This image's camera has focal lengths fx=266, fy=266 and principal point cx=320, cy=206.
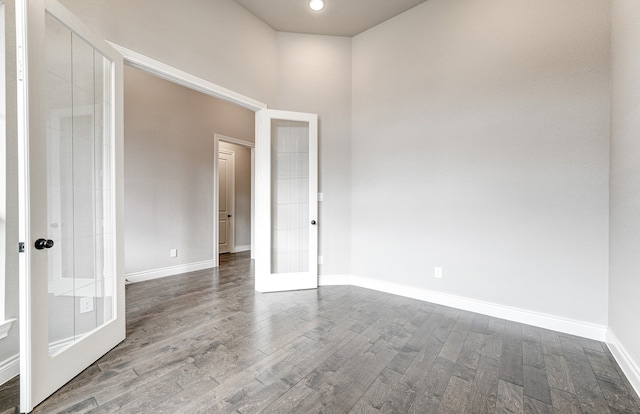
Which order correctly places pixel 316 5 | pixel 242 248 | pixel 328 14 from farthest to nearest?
pixel 242 248
pixel 328 14
pixel 316 5

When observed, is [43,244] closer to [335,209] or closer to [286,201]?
[286,201]

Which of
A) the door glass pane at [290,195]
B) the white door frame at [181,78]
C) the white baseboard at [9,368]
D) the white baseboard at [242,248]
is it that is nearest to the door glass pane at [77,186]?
the white door frame at [181,78]

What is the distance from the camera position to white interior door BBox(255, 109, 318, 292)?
3365mm

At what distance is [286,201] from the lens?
357 cm

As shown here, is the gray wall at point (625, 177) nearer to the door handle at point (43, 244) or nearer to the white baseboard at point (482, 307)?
the white baseboard at point (482, 307)

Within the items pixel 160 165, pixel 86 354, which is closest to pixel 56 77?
pixel 86 354

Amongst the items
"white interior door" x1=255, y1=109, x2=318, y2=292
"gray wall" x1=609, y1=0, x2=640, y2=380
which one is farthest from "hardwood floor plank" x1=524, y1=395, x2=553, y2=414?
"white interior door" x1=255, y1=109, x2=318, y2=292

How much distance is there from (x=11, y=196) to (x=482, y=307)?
3.89 m

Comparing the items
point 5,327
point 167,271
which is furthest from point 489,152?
point 167,271

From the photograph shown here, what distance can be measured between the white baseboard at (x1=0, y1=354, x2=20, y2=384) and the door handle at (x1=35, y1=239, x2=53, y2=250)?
85cm

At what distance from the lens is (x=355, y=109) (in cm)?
370

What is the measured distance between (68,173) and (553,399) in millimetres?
3302

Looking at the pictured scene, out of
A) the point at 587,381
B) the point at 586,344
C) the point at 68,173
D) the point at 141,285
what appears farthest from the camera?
the point at 141,285

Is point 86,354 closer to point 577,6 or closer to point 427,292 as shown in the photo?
point 427,292
